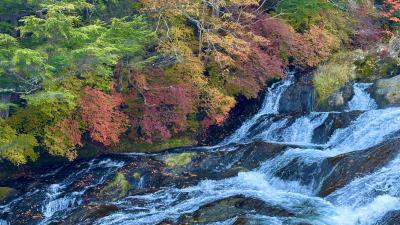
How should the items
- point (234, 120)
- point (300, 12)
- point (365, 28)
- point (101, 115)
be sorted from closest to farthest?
point (101, 115) < point (234, 120) < point (300, 12) < point (365, 28)

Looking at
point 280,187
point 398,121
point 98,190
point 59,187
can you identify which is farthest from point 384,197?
point 59,187

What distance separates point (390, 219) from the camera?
34.8ft

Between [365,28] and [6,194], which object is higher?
[365,28]

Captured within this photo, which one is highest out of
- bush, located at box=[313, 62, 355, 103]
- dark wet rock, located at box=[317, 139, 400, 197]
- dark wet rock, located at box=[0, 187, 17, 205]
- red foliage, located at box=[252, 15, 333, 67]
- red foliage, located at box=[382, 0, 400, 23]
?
red foliage, located at box=[382, 0, 400, 23]

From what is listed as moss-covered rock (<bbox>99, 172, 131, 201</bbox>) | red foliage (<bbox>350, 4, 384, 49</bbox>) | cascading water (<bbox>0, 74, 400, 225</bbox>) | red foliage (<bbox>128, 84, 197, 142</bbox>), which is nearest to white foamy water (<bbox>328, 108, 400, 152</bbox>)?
cascading water (<bbox>0, 74, 400, 225</bbox>)

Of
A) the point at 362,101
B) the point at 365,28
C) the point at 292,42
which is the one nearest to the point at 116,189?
the point at 362,101

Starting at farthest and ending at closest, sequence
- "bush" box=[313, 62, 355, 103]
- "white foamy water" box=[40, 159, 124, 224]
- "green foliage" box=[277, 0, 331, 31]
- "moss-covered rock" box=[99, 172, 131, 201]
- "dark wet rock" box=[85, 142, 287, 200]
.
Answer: "green foliage" box=[277, 0, 331, 31] → "bush" box=[313, 62, 355, 103] → "dark wet rock" box=[85, 142, 287, 200] → "moss-covered rock" box=[99, 172, 131, 201] → "white foamy water" box=[40, 159, 124, 224]

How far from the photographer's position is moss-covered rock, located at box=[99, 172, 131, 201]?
1479 cm

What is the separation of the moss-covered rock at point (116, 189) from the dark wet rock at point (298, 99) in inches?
359

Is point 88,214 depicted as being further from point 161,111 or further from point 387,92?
point 387,92

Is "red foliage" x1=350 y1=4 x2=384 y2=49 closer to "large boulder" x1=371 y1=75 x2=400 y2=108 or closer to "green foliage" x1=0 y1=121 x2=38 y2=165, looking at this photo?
"large boulder" x1=371 y1=75 x2=400 y2=108

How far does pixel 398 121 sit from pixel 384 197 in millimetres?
5934

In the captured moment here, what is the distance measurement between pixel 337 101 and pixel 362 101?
3.45 ft

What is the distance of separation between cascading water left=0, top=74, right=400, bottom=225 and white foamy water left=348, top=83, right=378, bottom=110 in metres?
0.04
